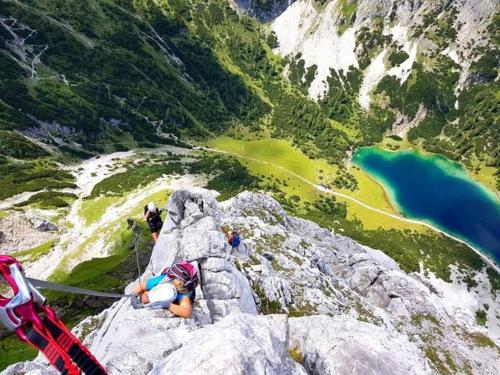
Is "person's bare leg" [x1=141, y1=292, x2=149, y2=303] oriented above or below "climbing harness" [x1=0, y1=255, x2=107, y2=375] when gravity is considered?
below

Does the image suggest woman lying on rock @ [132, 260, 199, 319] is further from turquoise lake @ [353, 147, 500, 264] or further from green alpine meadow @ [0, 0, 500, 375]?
turquoise lake @ [353, 147, 500, 264]

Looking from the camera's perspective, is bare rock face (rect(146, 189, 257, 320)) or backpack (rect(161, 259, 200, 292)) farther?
bare rock face (rect(146, 189, 257, 320))

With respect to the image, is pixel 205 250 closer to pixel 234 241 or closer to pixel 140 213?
pixel 234 241

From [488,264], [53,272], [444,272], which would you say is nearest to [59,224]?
[53,272]

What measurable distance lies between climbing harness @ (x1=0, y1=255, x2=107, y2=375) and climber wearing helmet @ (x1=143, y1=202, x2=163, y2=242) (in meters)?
18.7

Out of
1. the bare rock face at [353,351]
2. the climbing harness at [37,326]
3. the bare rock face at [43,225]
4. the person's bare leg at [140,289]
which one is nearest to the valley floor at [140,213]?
the bare rock face at [43,225]

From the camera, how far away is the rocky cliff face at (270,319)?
1543 cm

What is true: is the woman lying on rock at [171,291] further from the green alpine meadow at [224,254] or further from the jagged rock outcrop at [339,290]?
the jagged rock outcrop at [339,290]

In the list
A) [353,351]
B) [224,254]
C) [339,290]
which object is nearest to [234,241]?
[224,254]

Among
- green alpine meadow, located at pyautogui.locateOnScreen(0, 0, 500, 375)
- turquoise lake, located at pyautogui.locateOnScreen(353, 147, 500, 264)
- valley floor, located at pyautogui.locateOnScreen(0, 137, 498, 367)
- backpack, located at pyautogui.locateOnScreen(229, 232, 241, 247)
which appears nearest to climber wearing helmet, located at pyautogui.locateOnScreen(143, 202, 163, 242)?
green alpine meadow, located at pyautogui.locateOnScreen(0, 0, 500, 375)

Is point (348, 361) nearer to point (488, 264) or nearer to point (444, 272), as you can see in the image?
point (444, 272)

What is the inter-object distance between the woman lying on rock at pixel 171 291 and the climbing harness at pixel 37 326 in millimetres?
6058

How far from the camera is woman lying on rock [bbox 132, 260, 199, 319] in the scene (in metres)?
18.2

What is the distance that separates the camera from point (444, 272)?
435 feet
